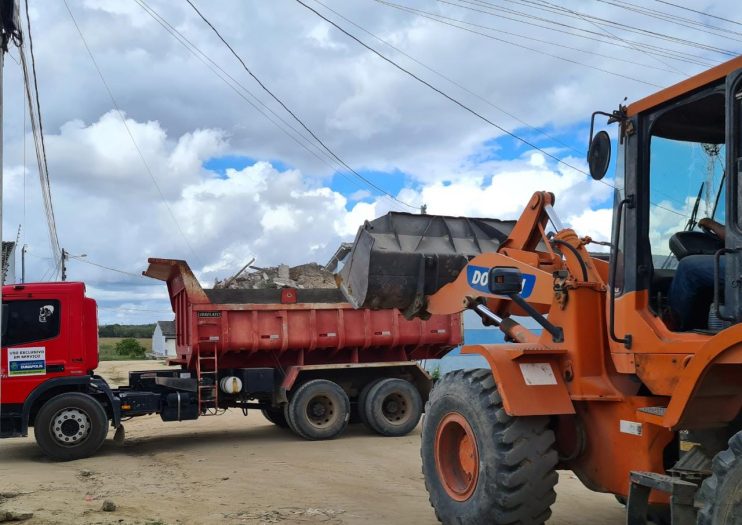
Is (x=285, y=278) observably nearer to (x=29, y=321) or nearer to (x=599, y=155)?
(x=29, y=321)

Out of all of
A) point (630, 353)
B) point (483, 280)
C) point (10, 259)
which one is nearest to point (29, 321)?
point (483, 280)

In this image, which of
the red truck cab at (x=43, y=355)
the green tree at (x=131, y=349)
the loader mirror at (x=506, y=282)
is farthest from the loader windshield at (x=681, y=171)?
the green tree at (x=131, y=349)

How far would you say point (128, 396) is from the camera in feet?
36.5

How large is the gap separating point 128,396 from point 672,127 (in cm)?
892

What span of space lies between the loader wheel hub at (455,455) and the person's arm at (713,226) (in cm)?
206

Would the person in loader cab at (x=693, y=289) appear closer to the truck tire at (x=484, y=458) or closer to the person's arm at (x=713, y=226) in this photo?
the person's arm at (x=713, y=226)

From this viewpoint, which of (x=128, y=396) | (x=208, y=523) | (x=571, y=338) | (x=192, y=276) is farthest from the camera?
(x=192, y=276)

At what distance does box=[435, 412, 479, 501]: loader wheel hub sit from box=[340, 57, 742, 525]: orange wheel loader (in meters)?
0.01

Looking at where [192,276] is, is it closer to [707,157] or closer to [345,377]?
[345,377]

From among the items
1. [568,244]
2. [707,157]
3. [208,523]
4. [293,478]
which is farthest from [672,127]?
[293,478]

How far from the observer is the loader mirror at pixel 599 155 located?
14.9ft

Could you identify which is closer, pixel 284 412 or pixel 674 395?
pixel 674 395

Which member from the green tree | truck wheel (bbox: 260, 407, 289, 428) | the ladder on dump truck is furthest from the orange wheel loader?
the green tree

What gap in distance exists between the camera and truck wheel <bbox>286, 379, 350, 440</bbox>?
12141 mm
